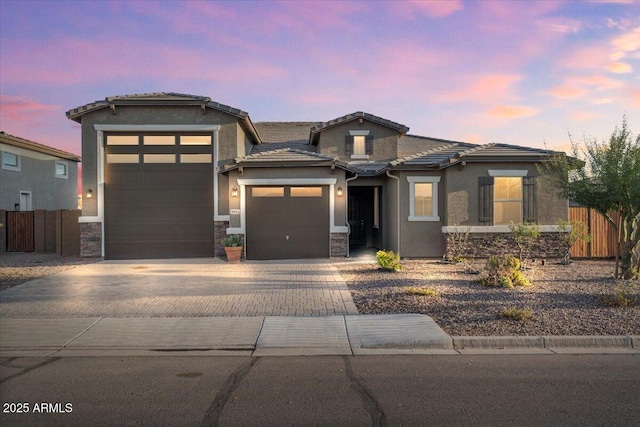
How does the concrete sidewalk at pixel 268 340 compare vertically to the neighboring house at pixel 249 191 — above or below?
below

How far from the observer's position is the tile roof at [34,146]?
22.6 meters

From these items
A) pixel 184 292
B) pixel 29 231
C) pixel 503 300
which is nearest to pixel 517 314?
pixel 503 300

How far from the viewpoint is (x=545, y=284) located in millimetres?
11586

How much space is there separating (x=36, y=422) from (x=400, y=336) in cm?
476

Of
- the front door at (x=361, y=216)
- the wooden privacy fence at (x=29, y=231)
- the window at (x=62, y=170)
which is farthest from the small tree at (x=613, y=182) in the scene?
the window at (x=62, y=170)

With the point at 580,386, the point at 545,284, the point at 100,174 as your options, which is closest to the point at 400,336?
the point at 580,386

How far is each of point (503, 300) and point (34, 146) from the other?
24.3m

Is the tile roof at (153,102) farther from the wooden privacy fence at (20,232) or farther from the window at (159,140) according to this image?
the wooden privacy fence at (20,232)

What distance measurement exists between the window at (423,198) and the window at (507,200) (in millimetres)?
2025

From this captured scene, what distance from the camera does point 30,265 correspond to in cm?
1596

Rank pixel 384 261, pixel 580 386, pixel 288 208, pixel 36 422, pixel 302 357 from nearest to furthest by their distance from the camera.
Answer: pixel 36 422 → pixel 580 386 → pixel 302 357 → pixel 384 261 → pixel 288 208

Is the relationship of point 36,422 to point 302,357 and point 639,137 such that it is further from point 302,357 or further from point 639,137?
point 639,137

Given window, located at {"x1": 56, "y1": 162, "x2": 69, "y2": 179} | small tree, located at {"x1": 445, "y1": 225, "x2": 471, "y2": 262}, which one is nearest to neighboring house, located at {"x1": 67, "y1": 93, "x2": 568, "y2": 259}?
small tree, located at {"x1": 445, "y1": 225, "x2": 471, "y2": 262}

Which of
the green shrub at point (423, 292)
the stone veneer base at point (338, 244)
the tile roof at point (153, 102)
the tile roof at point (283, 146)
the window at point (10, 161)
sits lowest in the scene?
the green shrub at point (423, 292)
